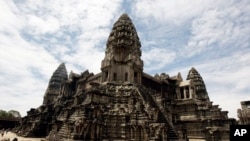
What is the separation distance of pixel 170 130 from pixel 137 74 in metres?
13.9

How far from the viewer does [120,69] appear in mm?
32781

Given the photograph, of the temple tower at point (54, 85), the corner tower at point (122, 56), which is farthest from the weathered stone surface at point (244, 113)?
the temple tower at point (54, 85)

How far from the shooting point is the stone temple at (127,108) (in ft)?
70.9

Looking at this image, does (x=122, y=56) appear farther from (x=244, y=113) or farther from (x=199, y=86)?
(x=244, y=113)

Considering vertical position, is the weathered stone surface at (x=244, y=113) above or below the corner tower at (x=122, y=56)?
below

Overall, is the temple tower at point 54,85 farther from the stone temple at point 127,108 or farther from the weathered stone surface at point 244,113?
the weathered stone surface at point 244,113

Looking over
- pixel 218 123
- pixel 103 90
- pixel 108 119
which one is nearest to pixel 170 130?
pixel 108 119

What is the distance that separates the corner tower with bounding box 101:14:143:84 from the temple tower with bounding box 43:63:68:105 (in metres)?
32.6

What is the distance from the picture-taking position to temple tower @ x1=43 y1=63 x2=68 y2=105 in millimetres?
58438

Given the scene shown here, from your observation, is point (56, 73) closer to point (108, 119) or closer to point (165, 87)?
point (165, 87)

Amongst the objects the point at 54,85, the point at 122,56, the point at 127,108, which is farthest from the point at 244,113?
the point at 54,85

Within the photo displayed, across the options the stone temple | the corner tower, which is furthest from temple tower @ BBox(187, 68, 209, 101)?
the corner tower

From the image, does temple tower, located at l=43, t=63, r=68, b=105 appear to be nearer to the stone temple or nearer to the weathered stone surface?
the stone temple

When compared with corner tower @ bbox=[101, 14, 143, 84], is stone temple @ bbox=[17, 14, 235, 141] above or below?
below
